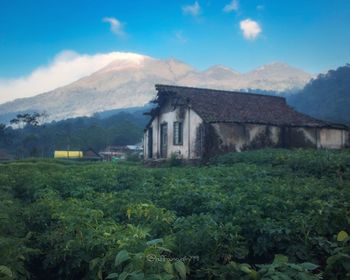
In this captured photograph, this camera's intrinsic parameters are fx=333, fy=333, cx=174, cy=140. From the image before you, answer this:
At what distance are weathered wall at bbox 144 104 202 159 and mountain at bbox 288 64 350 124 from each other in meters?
54.3

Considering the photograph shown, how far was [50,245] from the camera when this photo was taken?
525 cm

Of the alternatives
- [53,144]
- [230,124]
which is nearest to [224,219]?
[230,124]

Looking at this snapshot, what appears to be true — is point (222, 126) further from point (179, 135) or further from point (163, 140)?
point (163, 140)

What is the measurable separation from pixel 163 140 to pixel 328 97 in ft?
220

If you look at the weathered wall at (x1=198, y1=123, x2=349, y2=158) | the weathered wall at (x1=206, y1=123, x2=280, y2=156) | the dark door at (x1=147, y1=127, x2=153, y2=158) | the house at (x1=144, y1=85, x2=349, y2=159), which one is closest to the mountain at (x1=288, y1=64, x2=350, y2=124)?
the weathered wall at (x1=198, y1=123, x2=349, y2=158)

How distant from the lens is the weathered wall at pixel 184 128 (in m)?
25.8

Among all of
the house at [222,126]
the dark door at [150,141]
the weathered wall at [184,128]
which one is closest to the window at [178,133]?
the house at [222,126]

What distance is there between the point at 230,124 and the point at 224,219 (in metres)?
20.2

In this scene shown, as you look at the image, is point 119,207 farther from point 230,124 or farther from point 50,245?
point 230,124

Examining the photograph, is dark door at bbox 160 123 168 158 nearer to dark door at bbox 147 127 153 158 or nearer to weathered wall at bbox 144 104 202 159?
weathered wall at bbox 144 104 202 159

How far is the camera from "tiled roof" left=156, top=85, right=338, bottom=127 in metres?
25.9

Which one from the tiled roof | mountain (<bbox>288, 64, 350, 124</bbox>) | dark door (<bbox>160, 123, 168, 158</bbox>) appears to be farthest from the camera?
mountain (<bbox>288, 64, 350, 124</bbox>)

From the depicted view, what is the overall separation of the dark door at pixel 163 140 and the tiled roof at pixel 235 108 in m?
2.90

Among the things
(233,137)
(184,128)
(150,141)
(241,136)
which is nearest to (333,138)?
(241,136)
